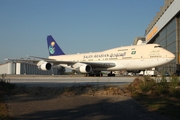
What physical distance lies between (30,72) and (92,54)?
3566 centimetres

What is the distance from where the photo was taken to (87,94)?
950 centimetres

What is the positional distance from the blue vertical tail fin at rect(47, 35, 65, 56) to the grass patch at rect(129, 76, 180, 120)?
123 ft

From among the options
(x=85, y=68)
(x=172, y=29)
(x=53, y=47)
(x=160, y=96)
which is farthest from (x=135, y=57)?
(x=53, y=47)

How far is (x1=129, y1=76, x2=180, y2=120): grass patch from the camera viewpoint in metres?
6.31

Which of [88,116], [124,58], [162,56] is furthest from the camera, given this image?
[124,58]

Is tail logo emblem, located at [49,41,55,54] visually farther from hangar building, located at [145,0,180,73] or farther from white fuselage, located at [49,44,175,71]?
→ hangar building, located at [145,0,180,73]

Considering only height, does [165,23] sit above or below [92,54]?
above

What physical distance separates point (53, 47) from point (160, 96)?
40.7 meters

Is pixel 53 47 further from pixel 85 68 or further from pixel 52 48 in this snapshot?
pixel 85 68

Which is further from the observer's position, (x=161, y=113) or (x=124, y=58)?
(x=124, y=58)

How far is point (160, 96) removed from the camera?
347 inches

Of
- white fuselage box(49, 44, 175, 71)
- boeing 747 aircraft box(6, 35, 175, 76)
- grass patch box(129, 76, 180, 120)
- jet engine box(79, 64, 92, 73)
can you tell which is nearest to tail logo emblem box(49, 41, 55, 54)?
boeing 747 aircraft box(6, 35, 175, 76)

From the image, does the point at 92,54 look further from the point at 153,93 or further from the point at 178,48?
the point at 153,93

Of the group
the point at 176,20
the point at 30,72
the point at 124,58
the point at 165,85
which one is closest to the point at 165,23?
the point at 176,20
